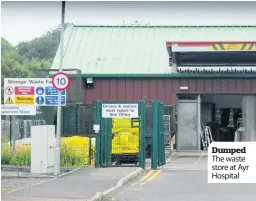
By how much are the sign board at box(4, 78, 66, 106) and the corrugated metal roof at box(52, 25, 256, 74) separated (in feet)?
33.7

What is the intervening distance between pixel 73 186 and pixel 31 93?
1054 centimetres

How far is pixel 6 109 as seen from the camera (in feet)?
82.6

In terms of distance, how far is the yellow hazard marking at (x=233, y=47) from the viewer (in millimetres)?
31906

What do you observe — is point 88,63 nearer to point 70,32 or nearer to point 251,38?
point 70,32

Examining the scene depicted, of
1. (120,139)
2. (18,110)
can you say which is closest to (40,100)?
(18,110)

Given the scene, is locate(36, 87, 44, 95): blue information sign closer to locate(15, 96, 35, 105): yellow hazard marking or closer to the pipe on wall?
locate(15, 96, 35, 105): yellow hazard marking

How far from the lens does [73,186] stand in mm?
16203

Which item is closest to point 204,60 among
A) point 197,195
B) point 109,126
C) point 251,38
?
point 251,38

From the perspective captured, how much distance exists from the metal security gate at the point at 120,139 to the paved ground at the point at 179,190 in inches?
72.6

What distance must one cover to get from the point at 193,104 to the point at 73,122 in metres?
11.2

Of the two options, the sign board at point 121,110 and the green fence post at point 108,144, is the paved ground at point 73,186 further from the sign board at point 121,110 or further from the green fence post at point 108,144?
the sign board at point 121,110

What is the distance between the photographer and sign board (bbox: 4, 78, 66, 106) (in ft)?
83.7

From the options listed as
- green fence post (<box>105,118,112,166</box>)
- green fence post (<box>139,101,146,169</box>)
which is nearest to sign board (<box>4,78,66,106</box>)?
green fence post (<box>105,118,112,166</box>)

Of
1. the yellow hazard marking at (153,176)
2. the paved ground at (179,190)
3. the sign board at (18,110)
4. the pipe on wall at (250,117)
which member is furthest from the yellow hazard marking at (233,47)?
the paved ground at (179,190)
